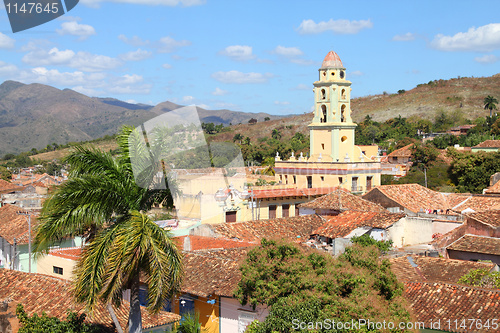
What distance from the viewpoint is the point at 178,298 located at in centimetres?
1331

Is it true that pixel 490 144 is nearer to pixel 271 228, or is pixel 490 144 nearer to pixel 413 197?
pixel 413 197

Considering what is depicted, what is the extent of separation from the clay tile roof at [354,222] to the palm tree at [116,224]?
10.5 metres

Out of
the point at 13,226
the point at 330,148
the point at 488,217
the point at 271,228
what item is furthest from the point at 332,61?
the point at 13,226

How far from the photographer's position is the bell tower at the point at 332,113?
113 ft

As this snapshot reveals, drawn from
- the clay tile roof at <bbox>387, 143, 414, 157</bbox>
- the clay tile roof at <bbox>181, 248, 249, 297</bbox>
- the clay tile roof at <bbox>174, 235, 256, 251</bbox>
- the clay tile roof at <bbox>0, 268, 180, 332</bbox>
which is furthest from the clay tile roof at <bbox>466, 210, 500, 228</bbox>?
the clay tile roof at <bbox>387, 143, 414, 157</bbox>

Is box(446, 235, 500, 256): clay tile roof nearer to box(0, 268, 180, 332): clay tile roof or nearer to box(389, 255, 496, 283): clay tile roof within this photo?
box(389, 255, 496, 283): clay tile roof

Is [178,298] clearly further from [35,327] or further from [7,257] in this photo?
[7,257]

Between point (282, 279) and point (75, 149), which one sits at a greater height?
point (75, 149)

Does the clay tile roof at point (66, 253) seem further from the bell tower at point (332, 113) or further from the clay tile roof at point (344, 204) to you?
the bell tower at point (332, 113)

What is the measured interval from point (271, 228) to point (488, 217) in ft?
25.1

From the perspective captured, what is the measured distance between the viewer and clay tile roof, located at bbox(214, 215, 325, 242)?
63.1 feet

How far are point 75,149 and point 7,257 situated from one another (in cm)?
1639

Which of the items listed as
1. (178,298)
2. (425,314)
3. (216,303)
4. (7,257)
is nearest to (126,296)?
(178,298)

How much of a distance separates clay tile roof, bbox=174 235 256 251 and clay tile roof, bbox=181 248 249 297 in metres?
1.86
